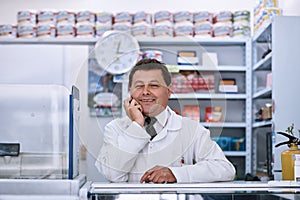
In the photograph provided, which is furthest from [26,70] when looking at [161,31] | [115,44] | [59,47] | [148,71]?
[148,71]

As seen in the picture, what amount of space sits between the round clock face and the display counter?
2003mm

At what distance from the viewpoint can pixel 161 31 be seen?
400 cm

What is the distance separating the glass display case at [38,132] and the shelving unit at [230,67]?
222 cm

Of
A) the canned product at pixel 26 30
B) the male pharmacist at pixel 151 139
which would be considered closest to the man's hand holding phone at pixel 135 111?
the male pharmacist at pixel 151 139

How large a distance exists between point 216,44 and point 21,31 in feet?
5.20

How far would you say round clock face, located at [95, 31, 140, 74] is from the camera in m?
3.45

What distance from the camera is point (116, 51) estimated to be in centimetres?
356

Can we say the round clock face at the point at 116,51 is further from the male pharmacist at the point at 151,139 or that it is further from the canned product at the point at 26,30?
the male pharmacist at the point at 151,139

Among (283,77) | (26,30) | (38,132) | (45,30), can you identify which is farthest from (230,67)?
(38,132)

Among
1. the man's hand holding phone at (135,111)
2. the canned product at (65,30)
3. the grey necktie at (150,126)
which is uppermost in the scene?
the canned product at (65,30)

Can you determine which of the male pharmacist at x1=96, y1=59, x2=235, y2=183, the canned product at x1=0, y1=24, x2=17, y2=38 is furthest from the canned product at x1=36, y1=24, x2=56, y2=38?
the male pharmacist at x1=96, y1=59, x2=235, y2=183

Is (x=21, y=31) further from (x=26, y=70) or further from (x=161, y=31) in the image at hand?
(x=161, y=31)

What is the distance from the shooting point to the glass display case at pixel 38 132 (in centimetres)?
152

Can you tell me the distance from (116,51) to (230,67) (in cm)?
107
